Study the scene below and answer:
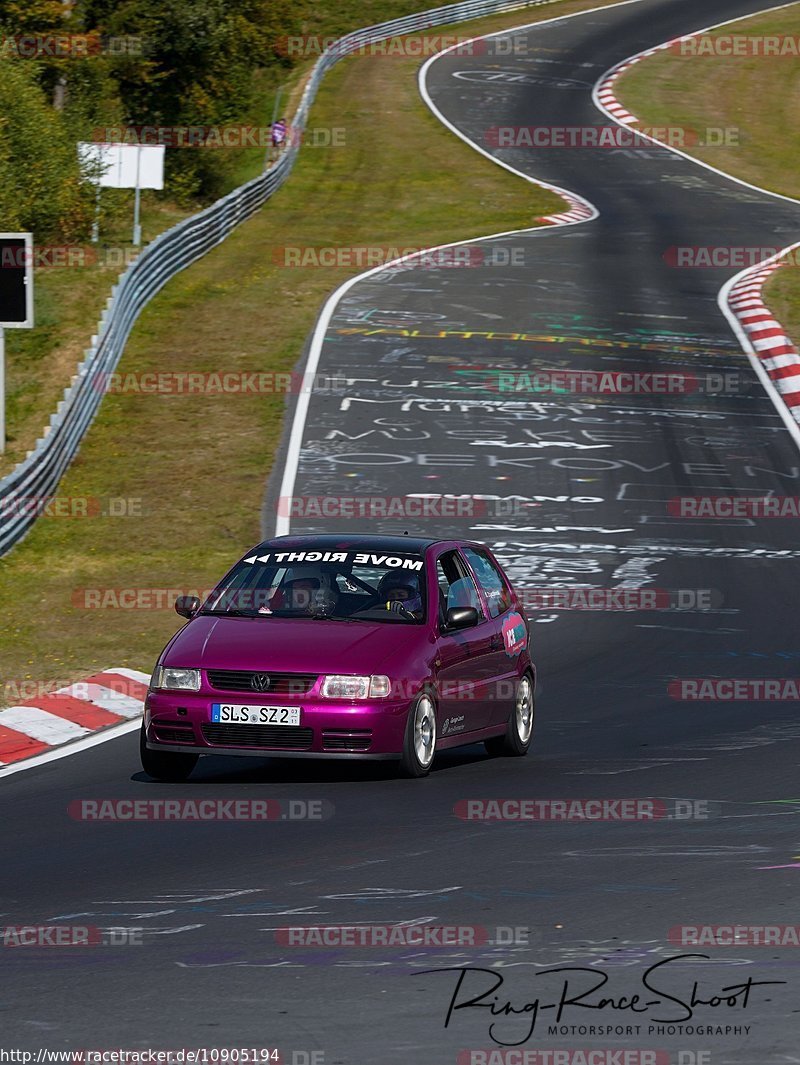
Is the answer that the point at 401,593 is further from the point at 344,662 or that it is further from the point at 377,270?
the point at 377,270

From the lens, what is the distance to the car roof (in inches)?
452

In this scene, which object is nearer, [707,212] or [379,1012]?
[379,1012]

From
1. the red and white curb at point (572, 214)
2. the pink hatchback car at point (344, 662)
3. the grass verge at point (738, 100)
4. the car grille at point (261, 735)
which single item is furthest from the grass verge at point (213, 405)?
the grass verge at point (738, 100)

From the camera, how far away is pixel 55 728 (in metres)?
12.1

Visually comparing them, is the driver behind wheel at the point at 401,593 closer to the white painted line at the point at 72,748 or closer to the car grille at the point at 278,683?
the car grille at the point at 278,683

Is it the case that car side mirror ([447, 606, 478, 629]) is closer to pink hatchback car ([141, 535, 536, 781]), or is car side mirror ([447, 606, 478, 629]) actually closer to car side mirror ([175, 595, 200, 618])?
pink hatchback car ([141, 535, 536, 781])

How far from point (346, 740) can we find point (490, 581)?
2490 millimetres

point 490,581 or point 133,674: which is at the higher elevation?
point 490,581

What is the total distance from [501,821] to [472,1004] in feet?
11.0

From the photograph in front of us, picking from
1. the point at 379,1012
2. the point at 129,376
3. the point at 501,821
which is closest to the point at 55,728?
the point at 501,821

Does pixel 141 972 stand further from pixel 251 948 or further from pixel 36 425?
pixel 36 425

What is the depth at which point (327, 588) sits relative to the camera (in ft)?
36.5

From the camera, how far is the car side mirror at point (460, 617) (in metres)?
10.9

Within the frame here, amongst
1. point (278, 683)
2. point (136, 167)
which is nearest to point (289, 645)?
point (278, 683)
